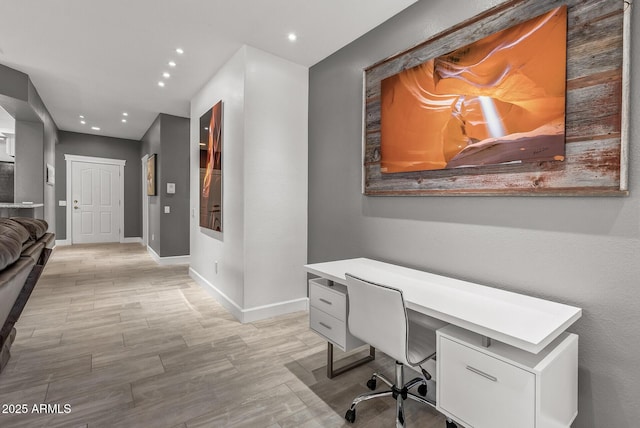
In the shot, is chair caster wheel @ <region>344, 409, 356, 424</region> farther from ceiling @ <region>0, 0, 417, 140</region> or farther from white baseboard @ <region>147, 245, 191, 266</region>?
white baseboard @ <region>147, 245, 191, 266</region>

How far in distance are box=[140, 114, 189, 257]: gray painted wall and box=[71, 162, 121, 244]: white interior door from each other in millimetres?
2921

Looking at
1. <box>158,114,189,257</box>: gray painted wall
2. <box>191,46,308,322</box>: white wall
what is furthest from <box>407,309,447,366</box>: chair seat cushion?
Result: <box>158,114,189,257</box>: gray painted wall

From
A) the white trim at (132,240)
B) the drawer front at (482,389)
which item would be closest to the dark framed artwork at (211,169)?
the drawer front at (482,389)

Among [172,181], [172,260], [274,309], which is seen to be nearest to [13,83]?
[172,181]

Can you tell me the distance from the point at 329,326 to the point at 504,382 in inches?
42.8

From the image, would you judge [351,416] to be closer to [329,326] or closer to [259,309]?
[329,326]

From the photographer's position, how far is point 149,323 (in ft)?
10.1

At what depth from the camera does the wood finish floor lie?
1.77 metres

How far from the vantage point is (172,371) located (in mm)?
2219

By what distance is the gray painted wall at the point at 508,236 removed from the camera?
1.40 meters

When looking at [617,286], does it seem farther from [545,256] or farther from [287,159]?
[287,159]

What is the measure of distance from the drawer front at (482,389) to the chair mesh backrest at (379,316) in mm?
191

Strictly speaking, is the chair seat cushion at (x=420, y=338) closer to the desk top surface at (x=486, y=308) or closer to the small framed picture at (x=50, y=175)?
the desk top surface at (x=486, y=308)

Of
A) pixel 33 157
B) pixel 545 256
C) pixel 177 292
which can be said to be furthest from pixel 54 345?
pixel 33 157
